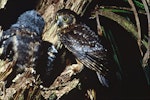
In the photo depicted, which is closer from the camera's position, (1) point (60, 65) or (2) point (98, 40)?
(1) point (60, 65)

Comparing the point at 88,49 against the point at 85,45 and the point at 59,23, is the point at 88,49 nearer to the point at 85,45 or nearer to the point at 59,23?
the point at 85,45

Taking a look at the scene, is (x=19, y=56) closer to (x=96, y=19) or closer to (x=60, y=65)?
(x=60, y=65)

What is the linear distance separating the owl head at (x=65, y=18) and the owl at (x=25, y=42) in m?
0.13

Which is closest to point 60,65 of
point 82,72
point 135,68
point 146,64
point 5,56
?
point 82,72

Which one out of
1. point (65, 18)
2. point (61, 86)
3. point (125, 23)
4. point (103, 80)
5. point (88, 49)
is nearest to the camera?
point (61, 86)

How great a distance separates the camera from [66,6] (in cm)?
160

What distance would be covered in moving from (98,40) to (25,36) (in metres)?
0.40

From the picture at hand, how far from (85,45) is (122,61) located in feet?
0.67

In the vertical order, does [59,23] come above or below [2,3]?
below

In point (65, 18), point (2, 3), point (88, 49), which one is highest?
point (2, 3)

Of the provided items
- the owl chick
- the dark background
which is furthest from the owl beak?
the dark background

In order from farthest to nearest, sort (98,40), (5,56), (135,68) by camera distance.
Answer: (135,68)
(98,40)
(5,56)

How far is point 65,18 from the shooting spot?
1.95m

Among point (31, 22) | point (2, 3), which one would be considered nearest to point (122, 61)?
point (31, 22)
